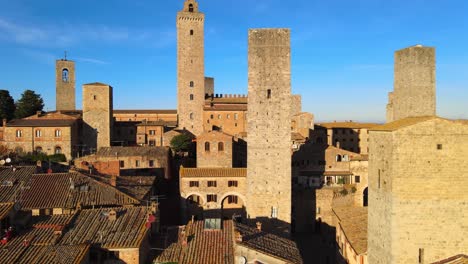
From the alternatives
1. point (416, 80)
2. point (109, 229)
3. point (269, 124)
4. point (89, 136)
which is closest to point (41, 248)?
point (109, 229)

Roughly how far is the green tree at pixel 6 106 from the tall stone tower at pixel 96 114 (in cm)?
1302

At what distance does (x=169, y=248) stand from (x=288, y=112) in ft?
40.6

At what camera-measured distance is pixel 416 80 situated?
17219mm

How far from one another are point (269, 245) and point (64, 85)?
2025 inches

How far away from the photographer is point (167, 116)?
5850cm

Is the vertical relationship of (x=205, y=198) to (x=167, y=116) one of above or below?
below

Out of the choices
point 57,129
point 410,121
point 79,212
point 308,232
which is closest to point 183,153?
point 57,129

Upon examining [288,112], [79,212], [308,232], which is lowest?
[308,232]

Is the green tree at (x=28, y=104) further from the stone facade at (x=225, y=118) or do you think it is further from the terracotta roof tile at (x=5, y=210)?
the terracotta roof tile at (x=5, y=210)

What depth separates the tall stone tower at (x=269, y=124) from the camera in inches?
995

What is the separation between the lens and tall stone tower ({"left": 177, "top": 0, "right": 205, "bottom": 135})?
50.3 metres

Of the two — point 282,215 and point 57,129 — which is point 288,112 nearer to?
point 282,215

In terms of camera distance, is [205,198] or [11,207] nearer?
[11,207]

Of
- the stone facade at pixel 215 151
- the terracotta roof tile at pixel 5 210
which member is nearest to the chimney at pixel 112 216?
the terracotta roof tile at pixel 5 210
